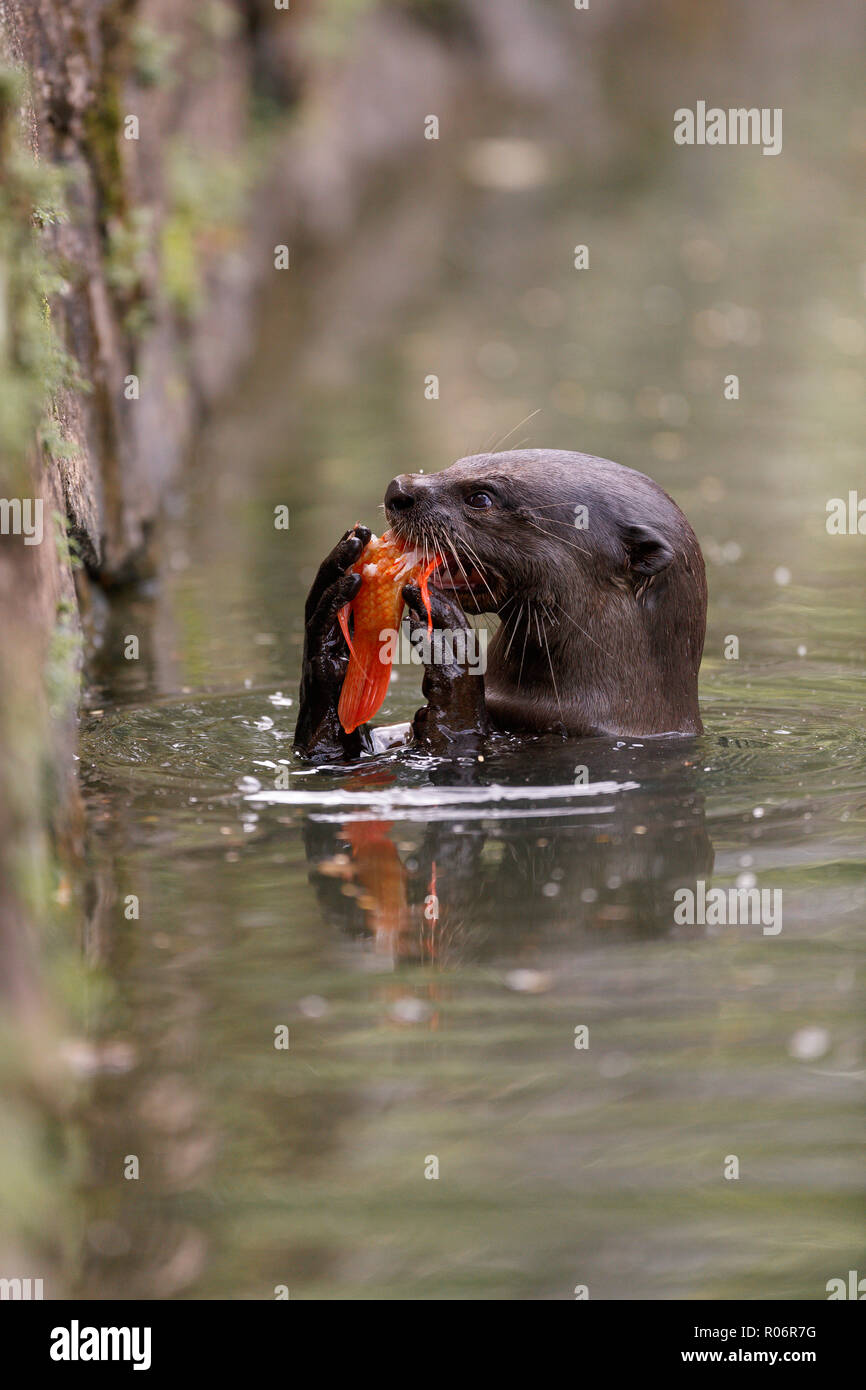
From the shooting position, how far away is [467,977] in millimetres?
3900

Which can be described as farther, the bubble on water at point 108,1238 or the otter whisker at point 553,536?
the otter whisker at point 553,536

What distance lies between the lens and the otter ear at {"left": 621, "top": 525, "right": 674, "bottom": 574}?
5219 millimetres

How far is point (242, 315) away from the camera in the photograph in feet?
50.0

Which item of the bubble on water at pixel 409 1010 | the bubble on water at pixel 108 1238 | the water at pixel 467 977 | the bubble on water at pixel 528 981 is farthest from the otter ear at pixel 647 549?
the bubble on water at pixel 108 1238

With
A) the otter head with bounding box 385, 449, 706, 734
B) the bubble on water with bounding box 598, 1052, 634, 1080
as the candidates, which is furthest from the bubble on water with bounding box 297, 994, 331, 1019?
the otter head with bounding box 385, 449, 706, 734

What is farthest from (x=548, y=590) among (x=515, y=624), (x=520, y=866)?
(x=520, y=866)

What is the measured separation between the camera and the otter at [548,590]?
16.9 ft

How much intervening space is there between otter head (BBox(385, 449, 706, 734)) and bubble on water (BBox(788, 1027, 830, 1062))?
1814mm

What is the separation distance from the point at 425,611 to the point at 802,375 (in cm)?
940

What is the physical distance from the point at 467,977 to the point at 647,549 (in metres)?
1.72

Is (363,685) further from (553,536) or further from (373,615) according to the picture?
(553,536)

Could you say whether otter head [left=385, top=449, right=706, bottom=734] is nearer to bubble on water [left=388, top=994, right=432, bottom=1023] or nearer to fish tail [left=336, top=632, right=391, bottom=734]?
fish tail [left=336, top=632, right=391, bottom=734]

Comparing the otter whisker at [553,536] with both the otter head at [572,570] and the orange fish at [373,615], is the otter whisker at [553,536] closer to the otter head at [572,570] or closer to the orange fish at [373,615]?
the otter head at [572,570]

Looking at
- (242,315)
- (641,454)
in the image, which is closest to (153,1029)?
(641,454)
